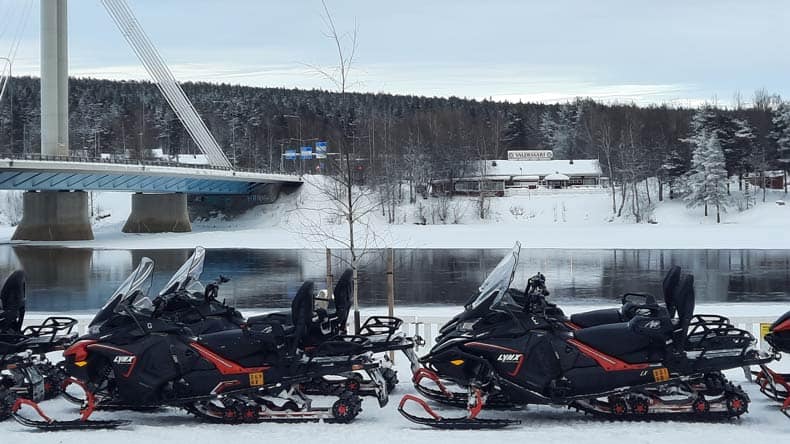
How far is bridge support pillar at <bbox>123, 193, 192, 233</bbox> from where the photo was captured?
67562 millimetres

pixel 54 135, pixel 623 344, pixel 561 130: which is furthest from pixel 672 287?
pixel 561 130

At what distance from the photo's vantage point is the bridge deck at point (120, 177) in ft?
170

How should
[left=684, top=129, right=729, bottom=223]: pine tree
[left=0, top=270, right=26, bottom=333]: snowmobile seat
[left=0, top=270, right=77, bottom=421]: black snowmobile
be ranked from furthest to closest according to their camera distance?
1. [left=684, top=129, right=729, bottom=223]: pine tree
2. [left=0, top=270, right=26, bottom=333]: snowmobile seat
3. [left=0, top=270, right=77, bottom=421]: black snowmobile

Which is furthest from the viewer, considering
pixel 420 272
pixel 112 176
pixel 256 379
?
pixel 112 176

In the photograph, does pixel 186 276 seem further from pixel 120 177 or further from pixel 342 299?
pixel 120 177

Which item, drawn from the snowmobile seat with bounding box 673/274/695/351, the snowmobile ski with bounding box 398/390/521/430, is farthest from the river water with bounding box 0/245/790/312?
the snowmobile seat with bounding box 673/274/695/351

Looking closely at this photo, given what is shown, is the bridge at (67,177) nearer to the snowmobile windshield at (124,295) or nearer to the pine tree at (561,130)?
the snowmobile windshield at (124,295)

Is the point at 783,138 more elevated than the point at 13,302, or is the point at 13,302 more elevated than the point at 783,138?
the point at 783,138

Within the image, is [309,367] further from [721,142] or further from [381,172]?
[721,142]

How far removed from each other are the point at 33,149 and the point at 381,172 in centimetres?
5733

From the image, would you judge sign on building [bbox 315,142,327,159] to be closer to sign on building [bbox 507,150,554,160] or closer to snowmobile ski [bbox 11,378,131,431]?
snowmobile ski [bbox 11,378,131,431]

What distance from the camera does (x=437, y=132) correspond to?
9375 centimetres

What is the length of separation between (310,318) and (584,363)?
9.91ft

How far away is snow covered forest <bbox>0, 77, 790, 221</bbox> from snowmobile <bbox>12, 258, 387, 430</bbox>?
6031mm
